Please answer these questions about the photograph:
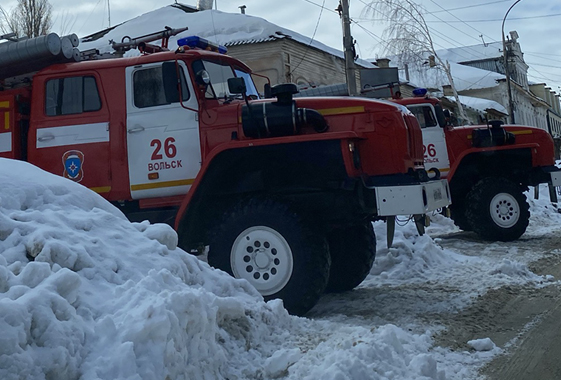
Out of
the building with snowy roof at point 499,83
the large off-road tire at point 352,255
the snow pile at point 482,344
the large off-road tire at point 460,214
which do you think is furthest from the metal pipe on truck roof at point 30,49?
the building with snowy roof at point 499,83

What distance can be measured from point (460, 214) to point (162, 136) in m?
7.53

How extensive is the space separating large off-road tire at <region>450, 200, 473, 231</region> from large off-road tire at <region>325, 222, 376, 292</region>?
537 centimetres

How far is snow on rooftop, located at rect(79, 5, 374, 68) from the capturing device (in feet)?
70.9

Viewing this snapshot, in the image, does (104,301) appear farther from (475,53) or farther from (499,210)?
(475,53)

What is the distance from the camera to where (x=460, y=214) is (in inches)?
491

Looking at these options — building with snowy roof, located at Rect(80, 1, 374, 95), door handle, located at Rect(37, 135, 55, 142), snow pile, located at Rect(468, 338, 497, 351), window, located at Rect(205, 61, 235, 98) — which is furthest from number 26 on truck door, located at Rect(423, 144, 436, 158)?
building with snowy roof, located at Rect(80, 1, 374, 95)

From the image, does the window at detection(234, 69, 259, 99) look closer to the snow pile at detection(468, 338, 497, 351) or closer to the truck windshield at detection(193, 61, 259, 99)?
the truck windshield at detection(193, 61, 259, 99)

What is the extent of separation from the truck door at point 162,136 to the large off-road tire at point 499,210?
6.55 meters

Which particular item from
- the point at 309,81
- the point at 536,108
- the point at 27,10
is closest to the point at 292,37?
the point at 309,81

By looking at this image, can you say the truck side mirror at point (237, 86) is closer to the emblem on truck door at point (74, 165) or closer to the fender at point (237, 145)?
the fender at point (237, 145)

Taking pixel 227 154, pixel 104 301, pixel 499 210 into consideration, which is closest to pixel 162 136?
pixel 227 154

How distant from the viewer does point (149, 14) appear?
81.9ft

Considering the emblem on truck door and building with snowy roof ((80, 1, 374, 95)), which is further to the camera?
A: building with snowy roof ((80, 1, 374, 95))

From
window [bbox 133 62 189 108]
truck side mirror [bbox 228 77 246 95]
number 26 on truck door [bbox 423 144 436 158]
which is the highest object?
window [bbox 133 62 189 108]
